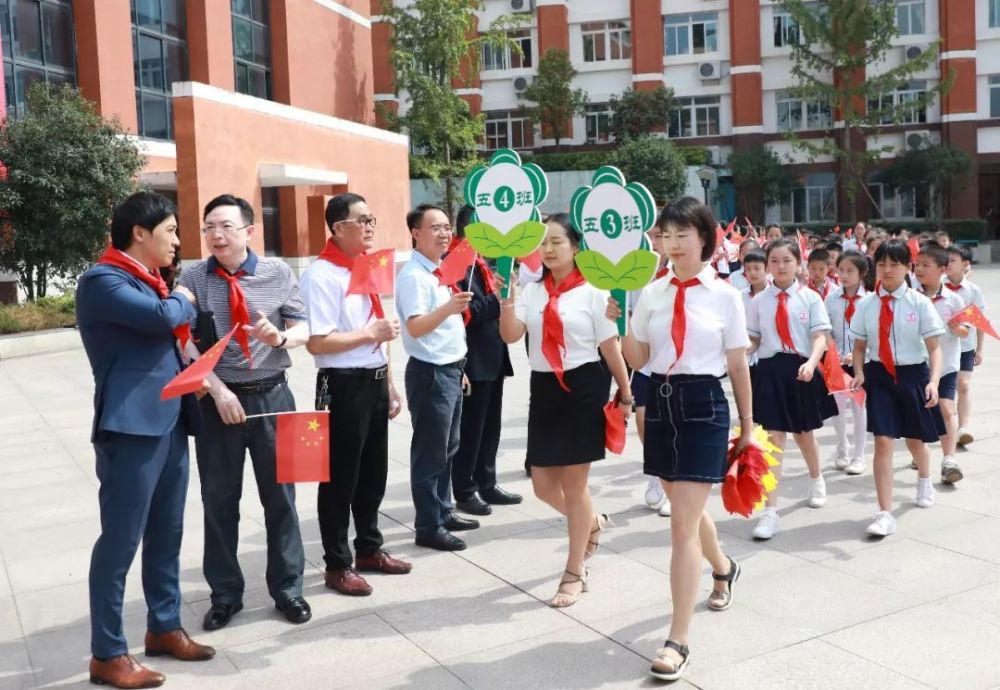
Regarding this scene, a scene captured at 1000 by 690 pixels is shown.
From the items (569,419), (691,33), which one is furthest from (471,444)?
(691,33)

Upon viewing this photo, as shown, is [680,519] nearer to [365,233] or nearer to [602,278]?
[602,278]

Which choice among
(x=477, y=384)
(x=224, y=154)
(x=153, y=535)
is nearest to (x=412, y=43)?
(x=224, y=154)

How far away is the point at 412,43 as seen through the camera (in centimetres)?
3412

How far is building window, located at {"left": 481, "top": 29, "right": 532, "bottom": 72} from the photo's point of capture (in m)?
41.1

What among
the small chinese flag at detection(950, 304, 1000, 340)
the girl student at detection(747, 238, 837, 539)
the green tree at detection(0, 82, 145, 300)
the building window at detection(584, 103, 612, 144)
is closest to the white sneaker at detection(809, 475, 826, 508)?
the girl student at detection(747, 238, 837, 539)

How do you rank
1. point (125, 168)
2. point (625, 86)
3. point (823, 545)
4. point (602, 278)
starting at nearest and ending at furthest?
1. point (602, 278)
2. point (823, 545)
3. point (125, 168)
4. point (625, 86)

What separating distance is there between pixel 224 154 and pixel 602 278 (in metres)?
15.4

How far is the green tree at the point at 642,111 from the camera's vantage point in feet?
124

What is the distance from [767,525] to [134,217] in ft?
11.3

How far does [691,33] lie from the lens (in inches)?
1559

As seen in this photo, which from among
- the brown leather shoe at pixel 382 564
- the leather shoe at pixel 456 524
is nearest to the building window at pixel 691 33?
the leather shoe at pixel 456 524

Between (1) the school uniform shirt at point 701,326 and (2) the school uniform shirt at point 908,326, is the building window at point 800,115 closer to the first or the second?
(2) the school uniform shirt at point 908,326

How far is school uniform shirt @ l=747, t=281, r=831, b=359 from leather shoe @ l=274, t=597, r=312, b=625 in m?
3.06

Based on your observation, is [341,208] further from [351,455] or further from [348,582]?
[348,582]
